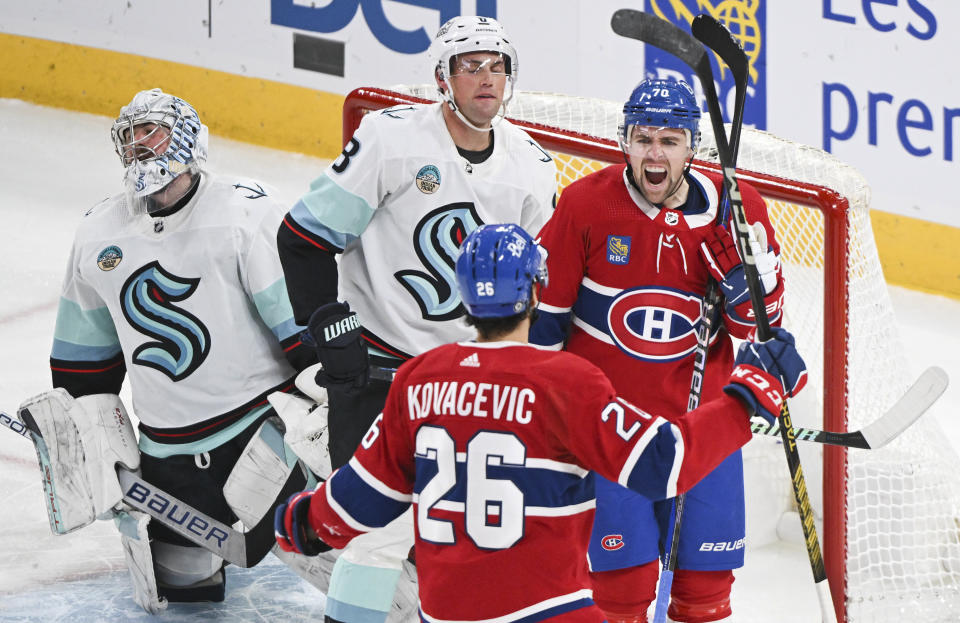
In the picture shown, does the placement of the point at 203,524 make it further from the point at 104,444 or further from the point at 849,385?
the point at 849,385

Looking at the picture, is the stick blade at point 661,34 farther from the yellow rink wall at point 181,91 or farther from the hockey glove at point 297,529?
the yellow rink wall at point 181,91

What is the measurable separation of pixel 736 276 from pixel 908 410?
1.35 feet

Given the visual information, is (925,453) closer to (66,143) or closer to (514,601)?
(514,601)

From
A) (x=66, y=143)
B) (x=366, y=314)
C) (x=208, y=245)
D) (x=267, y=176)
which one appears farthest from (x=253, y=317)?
(x=66, y=143)

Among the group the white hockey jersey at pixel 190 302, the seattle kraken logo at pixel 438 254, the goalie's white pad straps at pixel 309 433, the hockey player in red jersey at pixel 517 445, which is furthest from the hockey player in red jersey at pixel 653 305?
the white hockey jersey at pixel 190 302

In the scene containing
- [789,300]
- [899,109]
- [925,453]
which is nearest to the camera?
[925,453]

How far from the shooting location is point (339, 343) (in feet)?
8.78

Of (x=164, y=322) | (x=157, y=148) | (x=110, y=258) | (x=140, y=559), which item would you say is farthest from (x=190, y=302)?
(x=140, y=559)

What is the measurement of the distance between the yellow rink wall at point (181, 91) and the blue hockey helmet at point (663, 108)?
3.68m

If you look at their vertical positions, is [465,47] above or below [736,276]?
above

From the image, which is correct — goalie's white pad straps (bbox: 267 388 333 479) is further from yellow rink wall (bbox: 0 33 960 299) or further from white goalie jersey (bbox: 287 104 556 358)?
yellow rink wall (bbox: 0 33 960 299)

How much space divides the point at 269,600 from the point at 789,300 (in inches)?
62.5

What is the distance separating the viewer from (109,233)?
3.22 m

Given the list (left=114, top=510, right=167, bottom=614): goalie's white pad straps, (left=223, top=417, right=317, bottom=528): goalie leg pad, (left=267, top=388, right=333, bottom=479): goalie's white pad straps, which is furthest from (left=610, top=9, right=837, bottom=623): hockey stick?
(left=114, top=510, right=167, bottom=614): goalie's white pad straps
